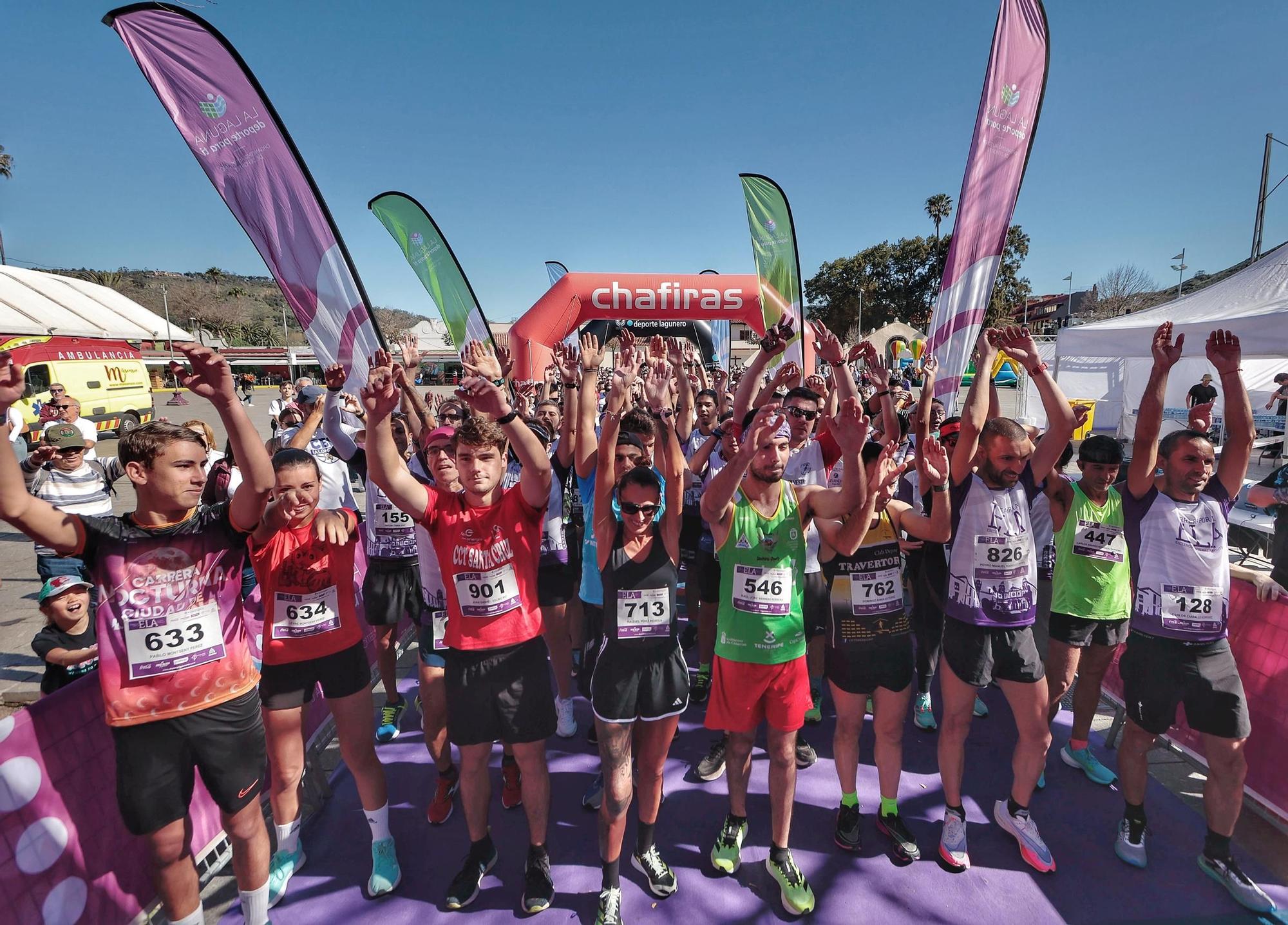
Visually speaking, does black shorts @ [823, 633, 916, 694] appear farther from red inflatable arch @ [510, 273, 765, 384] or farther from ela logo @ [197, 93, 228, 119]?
red inflatable arch @ [510, 273, 765, 384]

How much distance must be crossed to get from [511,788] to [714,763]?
1.23 metres

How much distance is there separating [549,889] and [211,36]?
623 centimetres

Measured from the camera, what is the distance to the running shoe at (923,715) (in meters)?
4.02

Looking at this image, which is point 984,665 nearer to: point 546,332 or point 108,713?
point 108,713

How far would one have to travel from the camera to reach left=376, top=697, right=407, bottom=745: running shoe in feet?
13.1

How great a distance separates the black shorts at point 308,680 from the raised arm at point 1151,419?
3.94 metres

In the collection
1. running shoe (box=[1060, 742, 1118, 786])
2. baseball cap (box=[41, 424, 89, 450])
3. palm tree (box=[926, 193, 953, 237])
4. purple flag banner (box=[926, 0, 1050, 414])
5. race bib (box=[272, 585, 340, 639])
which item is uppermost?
palm tree (box=[926, 193, 953, 237])

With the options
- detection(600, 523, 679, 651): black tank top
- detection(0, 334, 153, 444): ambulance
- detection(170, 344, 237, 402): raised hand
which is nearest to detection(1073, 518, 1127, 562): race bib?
detection(600, 523, 679, 651): black tank top

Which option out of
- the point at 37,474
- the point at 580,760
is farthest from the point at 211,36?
the point at 580,760

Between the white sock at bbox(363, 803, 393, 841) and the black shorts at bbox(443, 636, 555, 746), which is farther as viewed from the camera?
the white sock at bbox(363, 803, 393, 841)

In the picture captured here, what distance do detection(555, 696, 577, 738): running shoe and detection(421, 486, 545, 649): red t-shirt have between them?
5.63 ft

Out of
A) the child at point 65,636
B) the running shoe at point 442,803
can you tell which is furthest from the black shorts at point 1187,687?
the child at point 65,636

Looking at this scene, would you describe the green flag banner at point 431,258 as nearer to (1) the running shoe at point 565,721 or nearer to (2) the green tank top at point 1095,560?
(1) the running shoe at point 565,721

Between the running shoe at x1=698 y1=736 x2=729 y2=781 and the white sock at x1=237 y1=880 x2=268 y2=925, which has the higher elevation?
the white sock at x1=237 y1=880 x2=268 y2=925
